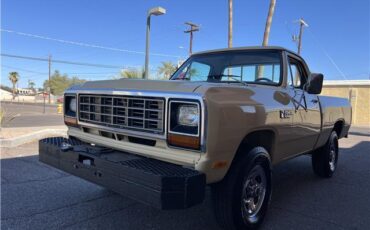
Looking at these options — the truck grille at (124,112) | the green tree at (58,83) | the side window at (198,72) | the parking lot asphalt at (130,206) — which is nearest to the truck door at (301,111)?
the parking lot asphalt at (130,206)

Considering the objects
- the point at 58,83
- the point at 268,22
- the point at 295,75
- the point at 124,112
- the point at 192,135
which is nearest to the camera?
the point at 192,135

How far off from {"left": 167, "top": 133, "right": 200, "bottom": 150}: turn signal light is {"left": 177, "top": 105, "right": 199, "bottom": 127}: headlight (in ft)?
0.36

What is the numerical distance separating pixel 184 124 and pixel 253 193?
122 centimetres

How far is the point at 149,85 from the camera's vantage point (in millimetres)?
3203

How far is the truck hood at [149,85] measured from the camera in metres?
2.98

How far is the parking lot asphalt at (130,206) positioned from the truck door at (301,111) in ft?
2.53

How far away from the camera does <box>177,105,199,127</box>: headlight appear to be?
283cm

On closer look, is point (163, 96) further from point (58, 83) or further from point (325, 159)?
point (58, 83)

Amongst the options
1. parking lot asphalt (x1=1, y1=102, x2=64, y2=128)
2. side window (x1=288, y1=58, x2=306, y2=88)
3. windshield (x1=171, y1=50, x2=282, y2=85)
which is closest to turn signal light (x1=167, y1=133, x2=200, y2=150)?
windshield (x1=171, y1=50, x2=282, y2=85)

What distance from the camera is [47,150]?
12.1 ft

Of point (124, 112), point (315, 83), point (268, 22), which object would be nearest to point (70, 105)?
point (124, 112)

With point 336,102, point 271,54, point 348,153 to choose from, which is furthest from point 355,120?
point 271,54

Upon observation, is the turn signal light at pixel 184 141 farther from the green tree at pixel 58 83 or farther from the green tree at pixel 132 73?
the green tree at pixel 58 83

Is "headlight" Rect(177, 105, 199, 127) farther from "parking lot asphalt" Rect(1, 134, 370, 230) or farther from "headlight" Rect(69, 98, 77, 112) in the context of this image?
"headlight" Rect(69, 98, 77, 112)
